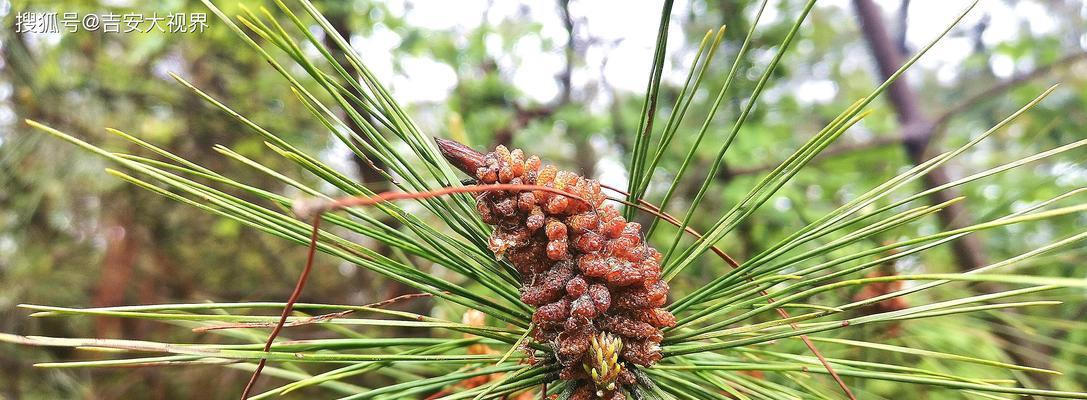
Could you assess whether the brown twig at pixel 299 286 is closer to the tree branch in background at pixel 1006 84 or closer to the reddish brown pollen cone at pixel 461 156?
the reddish brown pollen cone at pixel 461 156

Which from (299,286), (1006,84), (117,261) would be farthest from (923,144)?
(117,261)

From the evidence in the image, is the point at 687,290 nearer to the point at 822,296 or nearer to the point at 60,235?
the point at 822,296

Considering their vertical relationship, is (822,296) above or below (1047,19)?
below

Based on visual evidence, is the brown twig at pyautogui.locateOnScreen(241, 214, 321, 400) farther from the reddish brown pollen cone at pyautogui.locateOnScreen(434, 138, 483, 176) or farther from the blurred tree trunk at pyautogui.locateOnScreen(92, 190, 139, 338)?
the blurred tree trunk at pyautogui.locateOnScreen(92, 190, 139, 338)

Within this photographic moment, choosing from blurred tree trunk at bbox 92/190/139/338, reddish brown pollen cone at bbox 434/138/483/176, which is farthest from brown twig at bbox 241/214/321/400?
blurred tree trunk at bbox 92/190/139/338

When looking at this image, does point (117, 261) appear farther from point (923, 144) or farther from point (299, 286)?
point (923, 144)

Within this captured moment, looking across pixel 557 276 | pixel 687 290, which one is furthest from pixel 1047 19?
pixel 557 276

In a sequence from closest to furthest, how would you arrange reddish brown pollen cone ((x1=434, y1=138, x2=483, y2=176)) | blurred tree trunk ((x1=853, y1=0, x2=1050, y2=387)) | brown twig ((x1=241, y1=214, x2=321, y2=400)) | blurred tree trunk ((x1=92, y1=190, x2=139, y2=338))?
1. brown twig ((x1=241, y1=214, x2=321, y2=400))
2. reddish brown pollen cone ((x1=434, y1=138, x2=483, y2=176))
3. blurred tree trunk ((x1=853, y1=0, x2=1050, y2=387))
4. blurred tree trunk ((x1=92, y1=190, x2=139, y2=338))
